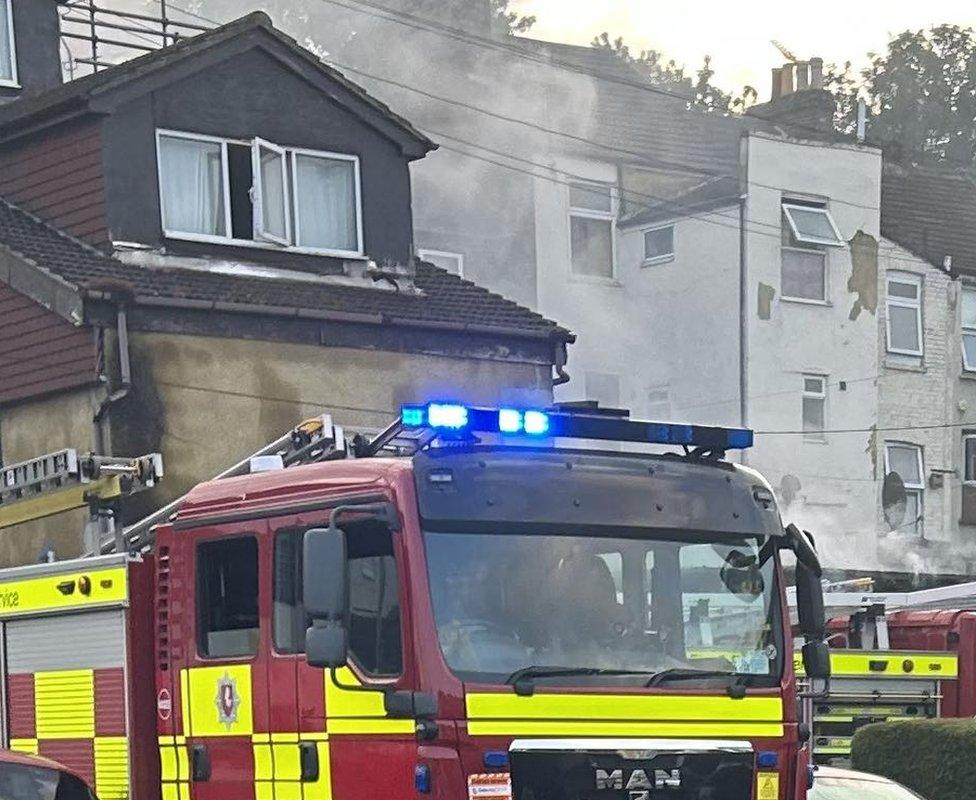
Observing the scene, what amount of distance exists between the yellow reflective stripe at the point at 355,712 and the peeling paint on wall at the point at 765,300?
24337 mm

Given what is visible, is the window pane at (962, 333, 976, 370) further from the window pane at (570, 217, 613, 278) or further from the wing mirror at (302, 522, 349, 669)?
the wing mirror at (302, 522, 349, 669)

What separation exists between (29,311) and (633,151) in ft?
58.0

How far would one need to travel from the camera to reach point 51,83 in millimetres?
23375

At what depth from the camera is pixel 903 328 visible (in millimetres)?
33875

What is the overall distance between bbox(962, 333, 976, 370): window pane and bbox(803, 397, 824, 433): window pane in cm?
287

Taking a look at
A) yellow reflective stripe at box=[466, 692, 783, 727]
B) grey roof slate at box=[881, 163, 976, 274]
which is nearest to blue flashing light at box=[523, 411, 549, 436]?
yellow reflective stripe at box=[466, 692, 783, 727]

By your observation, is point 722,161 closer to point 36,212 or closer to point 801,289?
point 801,289

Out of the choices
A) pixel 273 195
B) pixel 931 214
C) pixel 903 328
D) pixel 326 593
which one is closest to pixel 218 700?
pixel 326 593

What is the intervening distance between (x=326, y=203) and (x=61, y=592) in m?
12.4

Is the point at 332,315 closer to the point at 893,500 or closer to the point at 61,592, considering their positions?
the point at 61,592

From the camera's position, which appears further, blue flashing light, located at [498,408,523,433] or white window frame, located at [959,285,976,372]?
white window frame, located at [959,285,976,372]

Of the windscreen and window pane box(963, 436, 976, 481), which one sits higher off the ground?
the windscreen

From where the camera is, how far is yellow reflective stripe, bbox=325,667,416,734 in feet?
27.1

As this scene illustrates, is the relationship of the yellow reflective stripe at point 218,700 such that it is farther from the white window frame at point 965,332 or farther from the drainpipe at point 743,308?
the white window frame at point 965,332
